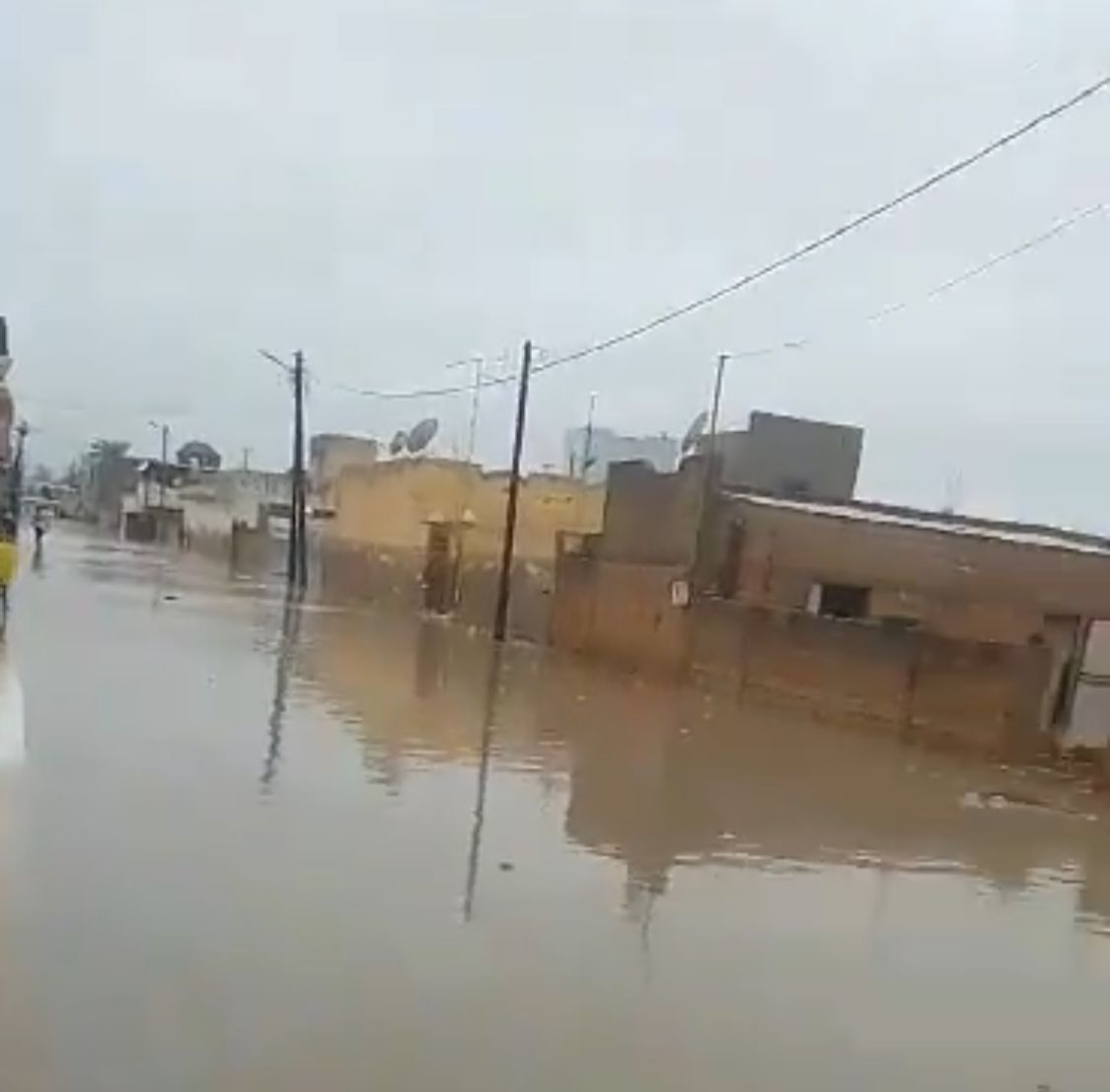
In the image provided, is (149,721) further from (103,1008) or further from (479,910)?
(103,1008)

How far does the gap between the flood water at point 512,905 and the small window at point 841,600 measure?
24.5 ft

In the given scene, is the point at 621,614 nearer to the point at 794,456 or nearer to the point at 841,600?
the point at 841,600

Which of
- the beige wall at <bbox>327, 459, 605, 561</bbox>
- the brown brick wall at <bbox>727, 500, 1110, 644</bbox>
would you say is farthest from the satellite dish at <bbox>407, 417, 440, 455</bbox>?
the brown brick wall at <bbox>727, 500, 1110, 644</bbox>

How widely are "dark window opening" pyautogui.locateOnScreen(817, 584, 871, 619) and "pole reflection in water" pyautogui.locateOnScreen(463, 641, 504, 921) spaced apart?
5.60 meters

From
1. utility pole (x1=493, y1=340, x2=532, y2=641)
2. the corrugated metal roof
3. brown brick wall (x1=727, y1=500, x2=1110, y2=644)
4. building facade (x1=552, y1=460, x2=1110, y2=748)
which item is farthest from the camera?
utility pole (x1=493, y1=340, x2=532, y2=641)

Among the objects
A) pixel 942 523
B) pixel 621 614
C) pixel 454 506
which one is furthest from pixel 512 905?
pixel 454 506

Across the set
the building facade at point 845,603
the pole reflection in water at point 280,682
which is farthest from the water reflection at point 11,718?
the building facade at point 845,603

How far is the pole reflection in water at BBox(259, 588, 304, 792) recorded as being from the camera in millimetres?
13196

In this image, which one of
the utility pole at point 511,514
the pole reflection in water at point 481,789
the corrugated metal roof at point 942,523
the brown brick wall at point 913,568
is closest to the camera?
the pole reflection in water at point 481,789

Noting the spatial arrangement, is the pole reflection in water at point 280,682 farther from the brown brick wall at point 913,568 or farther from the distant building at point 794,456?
the distant building at point 794,456

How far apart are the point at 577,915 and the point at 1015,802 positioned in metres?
8.17

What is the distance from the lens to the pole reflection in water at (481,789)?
9309mm

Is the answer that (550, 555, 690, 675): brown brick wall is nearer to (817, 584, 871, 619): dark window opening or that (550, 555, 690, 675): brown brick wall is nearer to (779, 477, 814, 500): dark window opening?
(817, 584, 871, 619): dark window opening

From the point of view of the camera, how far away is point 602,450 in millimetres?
57500
